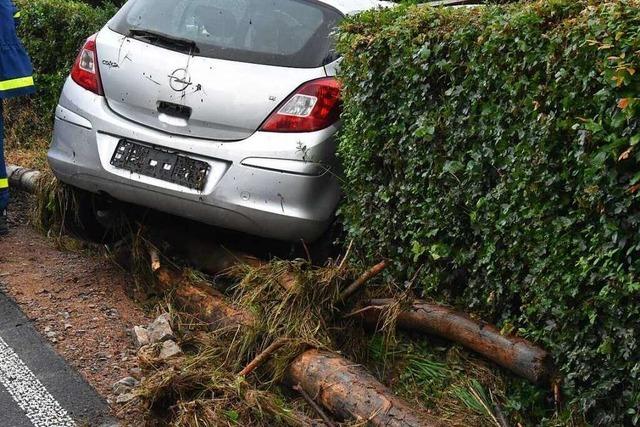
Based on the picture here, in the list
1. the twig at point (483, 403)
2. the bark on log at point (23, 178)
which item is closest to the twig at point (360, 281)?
the twig at point (483, 403)

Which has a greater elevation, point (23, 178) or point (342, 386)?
point (342, 386)

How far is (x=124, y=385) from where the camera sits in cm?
430

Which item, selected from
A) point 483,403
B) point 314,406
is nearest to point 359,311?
point 314,406

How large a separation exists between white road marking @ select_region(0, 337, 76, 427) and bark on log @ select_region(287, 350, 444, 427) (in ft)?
3.37

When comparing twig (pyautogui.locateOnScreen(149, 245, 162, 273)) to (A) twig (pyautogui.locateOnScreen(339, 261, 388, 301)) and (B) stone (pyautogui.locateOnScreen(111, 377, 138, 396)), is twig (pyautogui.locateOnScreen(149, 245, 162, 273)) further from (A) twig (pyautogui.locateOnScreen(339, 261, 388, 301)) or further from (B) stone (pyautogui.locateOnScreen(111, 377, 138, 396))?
(A) twig (pyautogui.locateOnScreen(339, 261, 388, 301))

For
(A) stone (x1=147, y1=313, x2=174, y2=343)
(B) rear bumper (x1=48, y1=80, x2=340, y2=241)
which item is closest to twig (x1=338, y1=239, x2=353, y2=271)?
(B) rear bumper (x1=48, y1=80, x2=340, y2=241)

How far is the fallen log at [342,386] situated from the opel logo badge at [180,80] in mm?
1242

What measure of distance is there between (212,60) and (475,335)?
83.3 inches

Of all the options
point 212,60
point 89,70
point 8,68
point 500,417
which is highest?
point 212,60

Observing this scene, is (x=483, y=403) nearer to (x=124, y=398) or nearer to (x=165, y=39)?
(x=124, y=398)

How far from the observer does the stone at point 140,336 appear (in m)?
4.65

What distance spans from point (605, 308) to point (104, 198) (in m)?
3.47

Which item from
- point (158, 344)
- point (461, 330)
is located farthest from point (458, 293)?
point (158, 344)

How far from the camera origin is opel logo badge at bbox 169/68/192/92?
5113 millimetres
